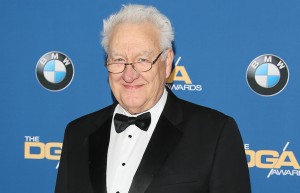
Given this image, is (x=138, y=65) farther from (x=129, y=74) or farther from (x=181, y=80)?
(x=181, y=80)

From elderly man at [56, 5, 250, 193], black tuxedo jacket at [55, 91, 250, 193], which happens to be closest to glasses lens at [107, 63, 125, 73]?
elderly man at [56, 5, 250, 193]

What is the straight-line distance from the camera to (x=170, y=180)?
1477 millimetres

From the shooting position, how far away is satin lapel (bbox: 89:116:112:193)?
1.54 metres

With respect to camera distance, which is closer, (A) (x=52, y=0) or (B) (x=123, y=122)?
(B) (x=123, y=122)

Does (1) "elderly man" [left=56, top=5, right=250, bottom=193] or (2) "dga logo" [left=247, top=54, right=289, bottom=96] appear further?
(2) "dga logo" [left=247, top=54, right=289, bottom=96]

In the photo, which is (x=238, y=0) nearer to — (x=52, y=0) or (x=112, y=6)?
(x=112, y=6)

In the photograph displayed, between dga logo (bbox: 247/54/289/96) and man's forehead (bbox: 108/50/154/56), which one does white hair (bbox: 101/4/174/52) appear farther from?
dga logo (bbox: 247/54/289/96)

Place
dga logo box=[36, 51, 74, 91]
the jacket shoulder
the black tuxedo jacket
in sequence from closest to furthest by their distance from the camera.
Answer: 1. the black tuxedo jacket
2. the jacket shoulder
3. dga logo box=[36, 51, 74, 91]

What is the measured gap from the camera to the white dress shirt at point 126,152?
154cm

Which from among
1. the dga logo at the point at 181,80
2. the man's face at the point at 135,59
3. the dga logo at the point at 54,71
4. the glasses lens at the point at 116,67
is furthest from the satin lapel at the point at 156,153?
the dga logo at the point at 54,71

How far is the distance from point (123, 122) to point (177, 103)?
21 centimetres

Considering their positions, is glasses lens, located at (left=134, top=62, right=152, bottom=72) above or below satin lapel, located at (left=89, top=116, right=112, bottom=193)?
above

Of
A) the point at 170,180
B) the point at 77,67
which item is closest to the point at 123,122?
the point at 170,180

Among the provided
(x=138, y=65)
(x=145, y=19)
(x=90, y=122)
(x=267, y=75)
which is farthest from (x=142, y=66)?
(x=267, y=75)
